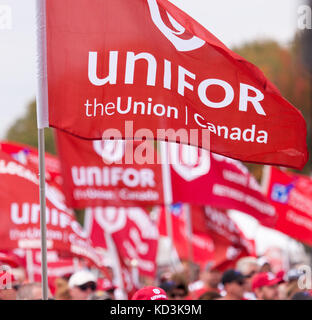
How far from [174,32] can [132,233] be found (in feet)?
29.2

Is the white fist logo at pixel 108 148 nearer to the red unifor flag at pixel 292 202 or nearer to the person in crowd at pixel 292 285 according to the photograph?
the red unifor flag at pixel 292 202

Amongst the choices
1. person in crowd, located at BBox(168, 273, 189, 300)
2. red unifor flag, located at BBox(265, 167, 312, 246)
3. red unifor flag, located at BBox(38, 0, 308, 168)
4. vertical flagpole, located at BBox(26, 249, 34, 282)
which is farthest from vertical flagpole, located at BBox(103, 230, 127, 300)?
red unifor flag, located at BBox(38, 0, 308, 168)

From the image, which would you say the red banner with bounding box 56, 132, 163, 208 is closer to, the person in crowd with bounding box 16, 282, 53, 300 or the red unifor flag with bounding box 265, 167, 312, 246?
the red unifor flag with bounding box 265, 167, 312, 246

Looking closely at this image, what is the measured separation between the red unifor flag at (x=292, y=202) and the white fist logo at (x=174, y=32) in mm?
8733

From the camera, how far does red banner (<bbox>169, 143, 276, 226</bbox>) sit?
12.5 metres

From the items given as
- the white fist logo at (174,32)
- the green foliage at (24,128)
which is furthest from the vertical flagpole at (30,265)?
the green foliage at (24,128)

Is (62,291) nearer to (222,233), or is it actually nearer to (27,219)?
(27,219)

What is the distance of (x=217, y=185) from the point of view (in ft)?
41.2

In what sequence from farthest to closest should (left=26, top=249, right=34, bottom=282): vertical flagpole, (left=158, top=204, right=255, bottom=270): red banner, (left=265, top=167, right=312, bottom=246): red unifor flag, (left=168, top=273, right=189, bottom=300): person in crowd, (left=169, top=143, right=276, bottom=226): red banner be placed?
(left=265, top=167, right=312, bottom=246): red unifor flag
(left=158, top=204, right=255, bottom=270): red banner
(left=169, top=143, right=276, bottom=226): red banner
(left=26, top=249, right=34, bottom=282): vertical flagpole
(left=168, top=273, right=189, bottom=300): person in crowd

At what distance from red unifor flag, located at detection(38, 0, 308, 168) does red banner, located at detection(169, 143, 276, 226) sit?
20.6 ft

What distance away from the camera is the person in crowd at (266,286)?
8766 mm

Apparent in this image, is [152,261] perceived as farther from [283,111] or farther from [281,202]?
[283,111]

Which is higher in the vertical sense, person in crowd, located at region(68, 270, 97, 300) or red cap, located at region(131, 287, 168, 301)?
person in crowd, located at region(68, 270, 97, 300)

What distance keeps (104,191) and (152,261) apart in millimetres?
3039
